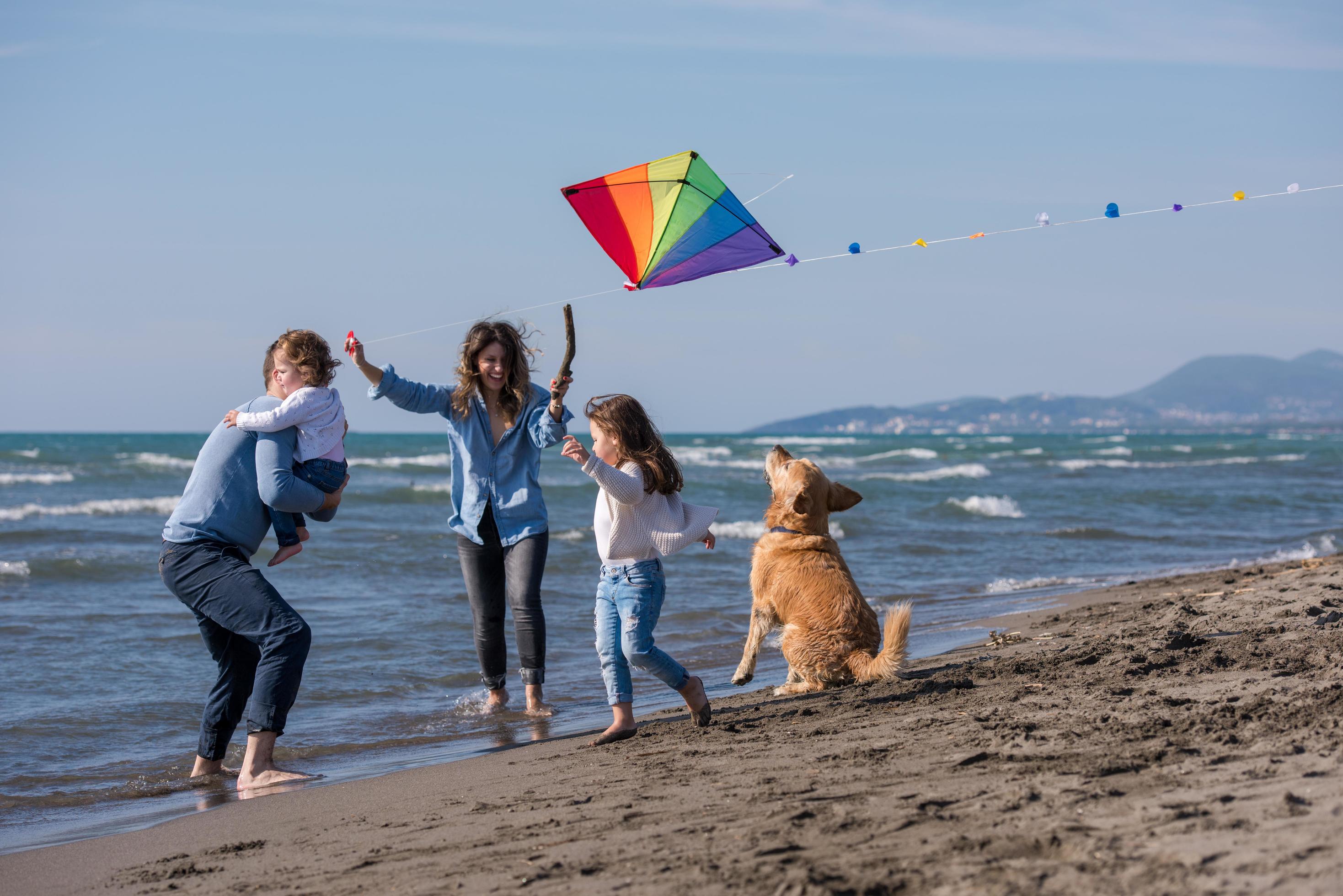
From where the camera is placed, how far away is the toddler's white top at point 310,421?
4.03m

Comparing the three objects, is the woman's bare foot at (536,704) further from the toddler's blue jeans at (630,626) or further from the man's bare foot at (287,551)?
the man's bare foot at (287,551)

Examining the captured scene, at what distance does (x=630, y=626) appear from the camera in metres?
4.22

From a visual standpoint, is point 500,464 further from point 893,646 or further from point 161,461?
point 161,461

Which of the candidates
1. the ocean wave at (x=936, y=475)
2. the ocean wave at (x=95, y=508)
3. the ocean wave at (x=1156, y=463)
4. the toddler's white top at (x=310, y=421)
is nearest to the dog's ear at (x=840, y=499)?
the toddler's white top at (x=310, y=421)

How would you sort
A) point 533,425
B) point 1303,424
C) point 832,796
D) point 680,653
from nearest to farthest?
point 832,796 < point 533,425 < point 680,653 < point 1303,424

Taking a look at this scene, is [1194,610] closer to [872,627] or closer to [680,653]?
[872,627]

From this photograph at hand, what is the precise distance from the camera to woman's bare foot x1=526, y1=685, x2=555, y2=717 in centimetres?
527

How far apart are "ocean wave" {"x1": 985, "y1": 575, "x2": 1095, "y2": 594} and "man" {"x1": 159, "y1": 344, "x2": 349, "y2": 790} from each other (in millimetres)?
7195

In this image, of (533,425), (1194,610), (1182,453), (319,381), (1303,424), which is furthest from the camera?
(1303,424)

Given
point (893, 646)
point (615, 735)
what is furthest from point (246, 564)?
point (893, 646)

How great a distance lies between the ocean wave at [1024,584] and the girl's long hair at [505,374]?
6.08 meters

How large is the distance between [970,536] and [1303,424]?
135460 millimetres

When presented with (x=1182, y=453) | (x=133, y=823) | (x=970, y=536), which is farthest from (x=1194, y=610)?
(x=1182, y=453)

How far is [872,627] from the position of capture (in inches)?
213
